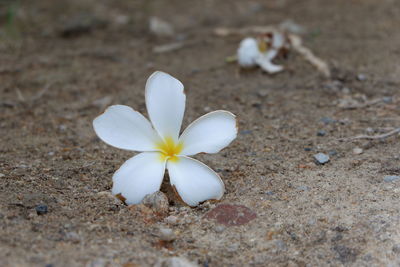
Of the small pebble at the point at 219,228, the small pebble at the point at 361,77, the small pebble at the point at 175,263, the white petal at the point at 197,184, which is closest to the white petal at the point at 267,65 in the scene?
the small pebble at the point at 361,77

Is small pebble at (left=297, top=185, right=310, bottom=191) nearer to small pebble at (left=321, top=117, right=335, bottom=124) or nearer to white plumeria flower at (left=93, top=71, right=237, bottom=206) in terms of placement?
white plumeria flower at (left=93, top=71, right=237, bottom=206)

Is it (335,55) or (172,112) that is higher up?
(172,112)

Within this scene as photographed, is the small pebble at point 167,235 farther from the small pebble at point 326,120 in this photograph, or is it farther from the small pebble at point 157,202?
the small pebble at point 326,120

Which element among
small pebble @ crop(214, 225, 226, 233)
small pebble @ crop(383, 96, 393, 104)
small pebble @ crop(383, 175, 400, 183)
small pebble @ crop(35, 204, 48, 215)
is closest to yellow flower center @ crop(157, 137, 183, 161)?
small pebble @ crop(214, 225, 226, 233)

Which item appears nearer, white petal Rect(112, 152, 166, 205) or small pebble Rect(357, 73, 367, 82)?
white petal Rect(112, 152, 166, 205)

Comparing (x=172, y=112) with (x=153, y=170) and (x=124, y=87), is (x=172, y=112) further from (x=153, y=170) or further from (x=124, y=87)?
(x=124, y=87)

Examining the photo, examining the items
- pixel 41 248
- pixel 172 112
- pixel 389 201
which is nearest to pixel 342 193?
pixel 389 201
